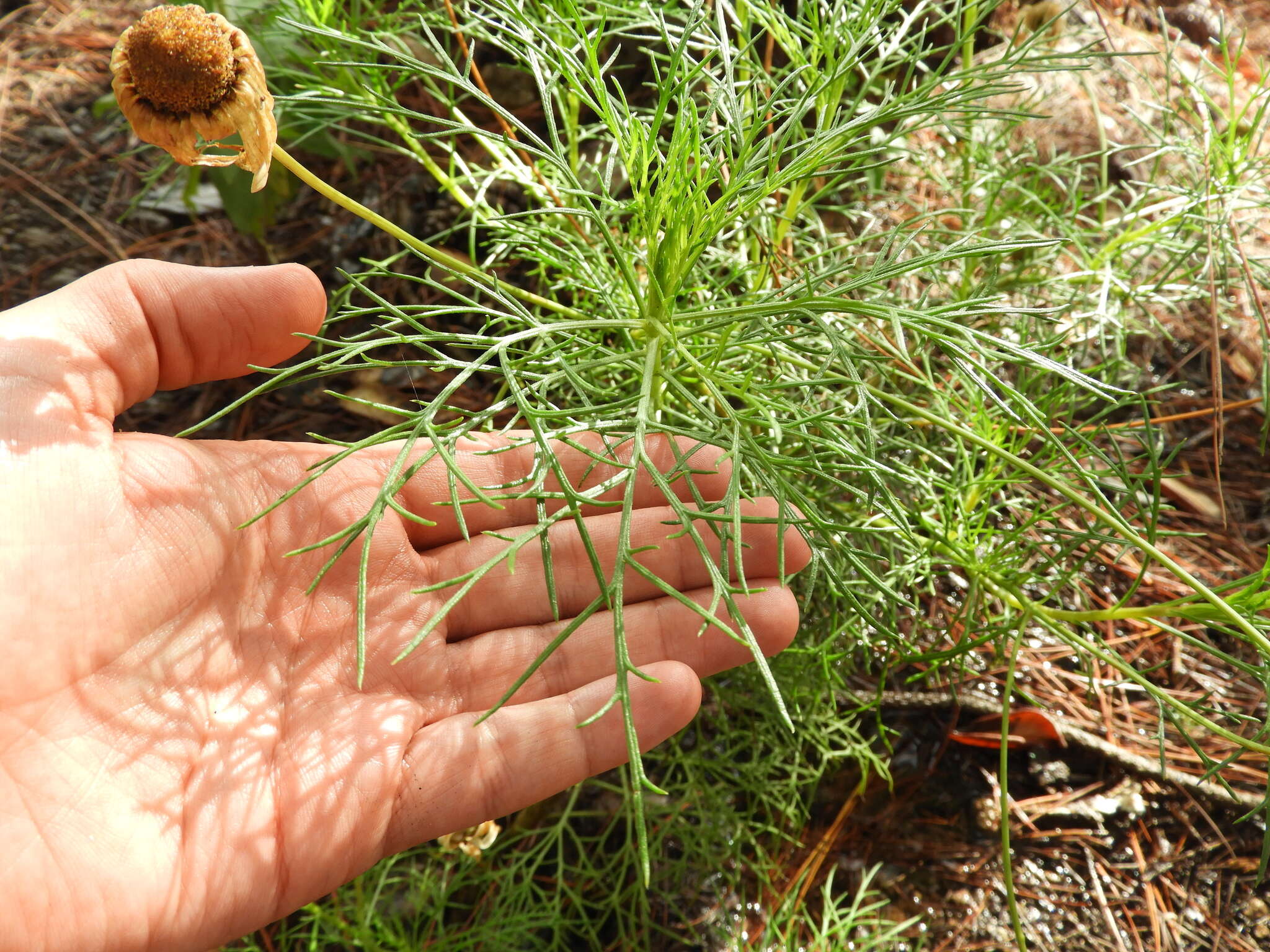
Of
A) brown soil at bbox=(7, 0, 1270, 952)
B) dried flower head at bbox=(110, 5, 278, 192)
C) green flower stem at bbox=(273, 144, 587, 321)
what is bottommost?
brown soil at bbox=(7, 0, 1270, 952)

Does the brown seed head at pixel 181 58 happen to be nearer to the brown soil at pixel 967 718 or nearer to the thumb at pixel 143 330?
the thumb at pixel 143 330

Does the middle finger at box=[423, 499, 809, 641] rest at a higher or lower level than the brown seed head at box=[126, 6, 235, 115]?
lower

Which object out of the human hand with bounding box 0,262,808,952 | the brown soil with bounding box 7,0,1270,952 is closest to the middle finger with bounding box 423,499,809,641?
the human hand with bounding box 0,262,808,952

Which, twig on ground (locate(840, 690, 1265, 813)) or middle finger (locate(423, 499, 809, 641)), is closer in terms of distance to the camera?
middle finger (locate(423, 499, 809, 641))

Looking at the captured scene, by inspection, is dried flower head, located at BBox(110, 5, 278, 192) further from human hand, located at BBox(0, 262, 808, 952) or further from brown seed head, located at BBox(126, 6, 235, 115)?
human hand, located at BBox(0, 262, 808, 952)

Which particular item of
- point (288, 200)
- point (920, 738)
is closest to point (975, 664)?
point (920, 738)

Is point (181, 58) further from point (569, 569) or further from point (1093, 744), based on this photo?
point (1093, 744)

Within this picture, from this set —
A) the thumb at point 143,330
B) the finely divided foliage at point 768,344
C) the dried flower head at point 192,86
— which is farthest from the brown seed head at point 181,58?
the thumb at point 143,330

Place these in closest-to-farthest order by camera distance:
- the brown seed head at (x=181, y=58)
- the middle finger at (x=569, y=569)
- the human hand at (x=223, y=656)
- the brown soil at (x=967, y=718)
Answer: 1. the brown seed head at (x=181, y=58)
2. the human hand at (x=223, y=656)
3. the middle finger at (x=569, y=569)
4. the brown soil at (x=967, y=718)
